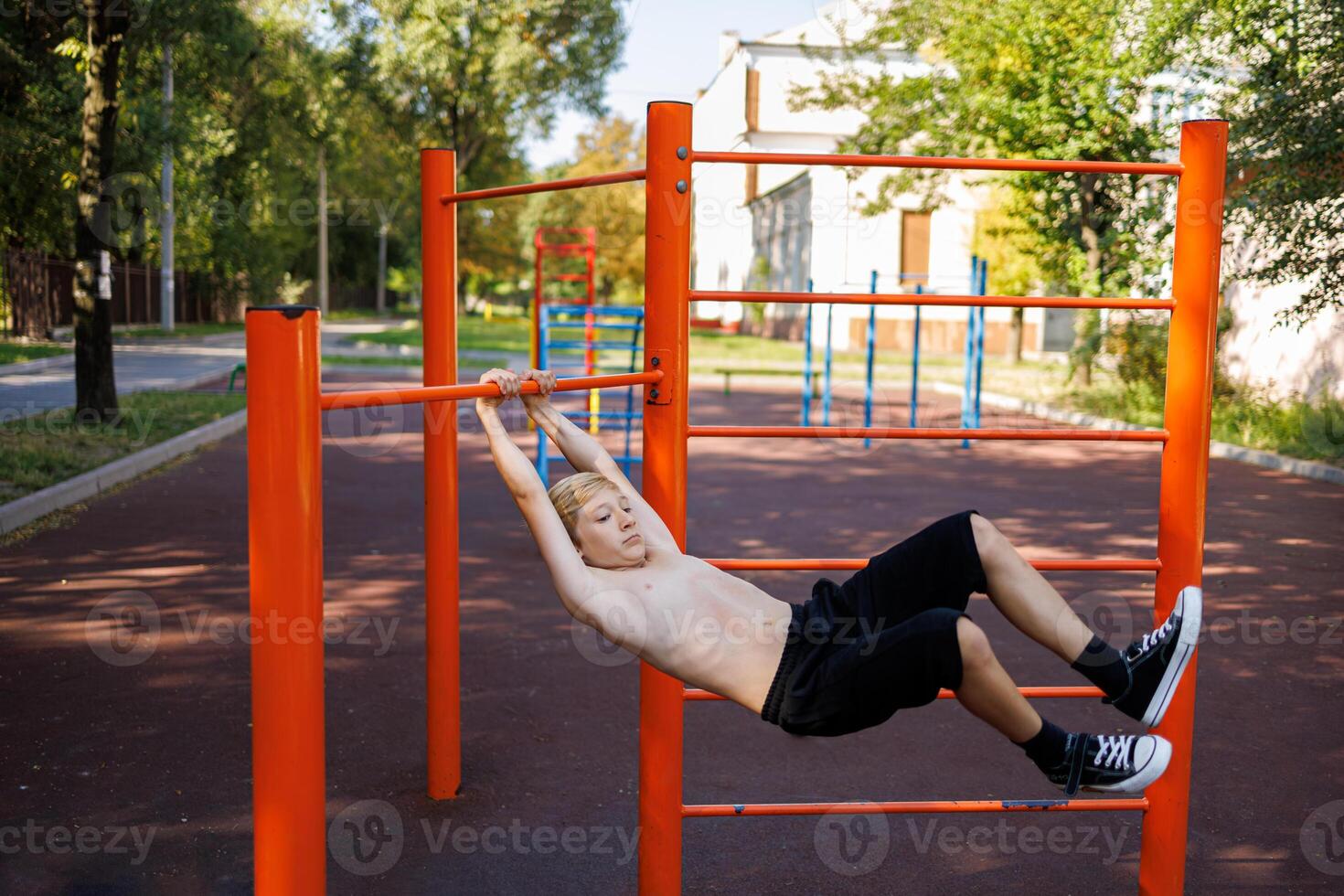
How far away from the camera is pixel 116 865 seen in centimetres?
316

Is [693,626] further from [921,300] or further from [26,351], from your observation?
[26,351]

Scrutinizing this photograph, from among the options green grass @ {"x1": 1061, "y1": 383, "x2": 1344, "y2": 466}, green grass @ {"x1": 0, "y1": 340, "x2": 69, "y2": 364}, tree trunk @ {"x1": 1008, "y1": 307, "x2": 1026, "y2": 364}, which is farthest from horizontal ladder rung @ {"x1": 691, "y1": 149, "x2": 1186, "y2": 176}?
tree trunk @ {"x1": 1008, "y1": 307, "x2": 1026, "y2": 364}

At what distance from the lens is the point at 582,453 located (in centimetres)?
301

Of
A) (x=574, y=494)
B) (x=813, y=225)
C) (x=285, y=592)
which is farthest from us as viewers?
(x=813, y=225)

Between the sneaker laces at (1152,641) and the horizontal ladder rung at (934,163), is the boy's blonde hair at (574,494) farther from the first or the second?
the sneaker laces at (1152,641)

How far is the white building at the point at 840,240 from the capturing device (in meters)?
14.0

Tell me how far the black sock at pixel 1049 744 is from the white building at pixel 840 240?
901 centimetres

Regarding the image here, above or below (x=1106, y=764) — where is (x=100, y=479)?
below

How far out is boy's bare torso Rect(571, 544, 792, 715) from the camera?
2600 mm

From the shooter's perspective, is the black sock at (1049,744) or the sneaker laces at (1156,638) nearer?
the black sock at (1049,744)

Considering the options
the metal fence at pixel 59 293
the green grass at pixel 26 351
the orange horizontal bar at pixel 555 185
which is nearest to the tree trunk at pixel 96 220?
the metal fence at pixel 59 293

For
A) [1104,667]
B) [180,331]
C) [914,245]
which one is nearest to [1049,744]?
[1104,667]

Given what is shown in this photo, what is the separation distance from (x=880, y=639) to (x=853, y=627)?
9.6 inches

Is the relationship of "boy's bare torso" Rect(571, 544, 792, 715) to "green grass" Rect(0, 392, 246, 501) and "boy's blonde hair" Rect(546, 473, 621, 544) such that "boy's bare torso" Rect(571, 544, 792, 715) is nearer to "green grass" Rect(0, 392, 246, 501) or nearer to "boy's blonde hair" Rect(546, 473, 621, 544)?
"boy's blonde hair" Rect(546, 473, 621, 544)
